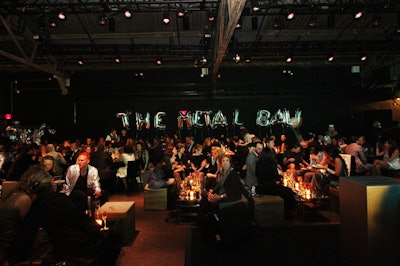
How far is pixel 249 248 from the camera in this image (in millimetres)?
3500

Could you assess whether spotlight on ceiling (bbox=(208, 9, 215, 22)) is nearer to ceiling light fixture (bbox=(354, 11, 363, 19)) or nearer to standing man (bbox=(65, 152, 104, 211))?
ceiling light fixture (bbox=(354, 11, 363, 19))

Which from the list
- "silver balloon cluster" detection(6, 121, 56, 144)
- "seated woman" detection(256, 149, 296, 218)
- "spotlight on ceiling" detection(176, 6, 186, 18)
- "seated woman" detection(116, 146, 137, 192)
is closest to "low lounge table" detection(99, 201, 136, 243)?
"seated woman" detection(256, 149, 296, 218)

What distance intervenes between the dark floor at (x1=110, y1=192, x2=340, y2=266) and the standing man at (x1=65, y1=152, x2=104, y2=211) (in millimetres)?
990

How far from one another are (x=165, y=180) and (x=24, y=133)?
8.21 m

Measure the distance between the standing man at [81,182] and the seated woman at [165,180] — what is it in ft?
6.03

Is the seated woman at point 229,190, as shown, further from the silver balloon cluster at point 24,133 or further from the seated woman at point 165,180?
the silver balloon cluster at point 24,133

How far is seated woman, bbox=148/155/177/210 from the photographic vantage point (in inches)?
267

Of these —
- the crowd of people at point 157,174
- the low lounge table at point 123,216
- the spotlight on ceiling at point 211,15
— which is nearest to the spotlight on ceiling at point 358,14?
the crowd of people at point 157,174

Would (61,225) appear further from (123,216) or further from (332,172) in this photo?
(332,172)

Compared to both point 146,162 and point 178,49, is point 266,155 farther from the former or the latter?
point 178,49

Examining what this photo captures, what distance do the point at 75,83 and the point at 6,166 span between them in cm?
579

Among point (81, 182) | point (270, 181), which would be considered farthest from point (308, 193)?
point (81, 182)

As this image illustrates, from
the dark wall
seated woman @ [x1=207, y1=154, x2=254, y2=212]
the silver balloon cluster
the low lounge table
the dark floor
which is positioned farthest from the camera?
the dark wall

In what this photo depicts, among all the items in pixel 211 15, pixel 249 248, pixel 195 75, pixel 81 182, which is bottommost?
pixel 249 248
